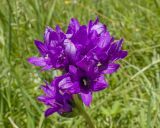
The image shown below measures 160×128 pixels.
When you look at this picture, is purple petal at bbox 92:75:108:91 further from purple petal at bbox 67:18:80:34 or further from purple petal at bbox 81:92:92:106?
→ purple petal at bbox 67:18:80:34

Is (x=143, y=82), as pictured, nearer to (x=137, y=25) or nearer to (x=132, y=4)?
(x=137, y=25)

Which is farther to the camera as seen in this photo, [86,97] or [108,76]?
[108,76]

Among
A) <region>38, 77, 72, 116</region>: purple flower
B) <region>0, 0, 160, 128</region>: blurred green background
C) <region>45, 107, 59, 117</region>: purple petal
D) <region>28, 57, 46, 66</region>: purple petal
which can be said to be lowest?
→ <region>0, 0, 160, 128</region>: blurred green background

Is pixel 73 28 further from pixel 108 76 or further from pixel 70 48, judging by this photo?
pixel 108 76

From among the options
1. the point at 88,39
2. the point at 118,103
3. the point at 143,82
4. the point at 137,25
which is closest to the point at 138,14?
the point at 137,25

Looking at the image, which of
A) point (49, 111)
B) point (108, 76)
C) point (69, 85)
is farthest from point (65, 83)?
point (108, 76)

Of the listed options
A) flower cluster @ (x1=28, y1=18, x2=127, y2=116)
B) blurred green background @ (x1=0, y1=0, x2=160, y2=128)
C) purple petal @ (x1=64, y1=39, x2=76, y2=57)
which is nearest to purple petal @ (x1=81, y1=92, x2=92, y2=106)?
flower cluster @ (x1=28, y1=18, x2=127, y2=116)

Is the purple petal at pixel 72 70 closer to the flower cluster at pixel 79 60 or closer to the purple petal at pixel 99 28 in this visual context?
the flower cluster at pixel 79 60
